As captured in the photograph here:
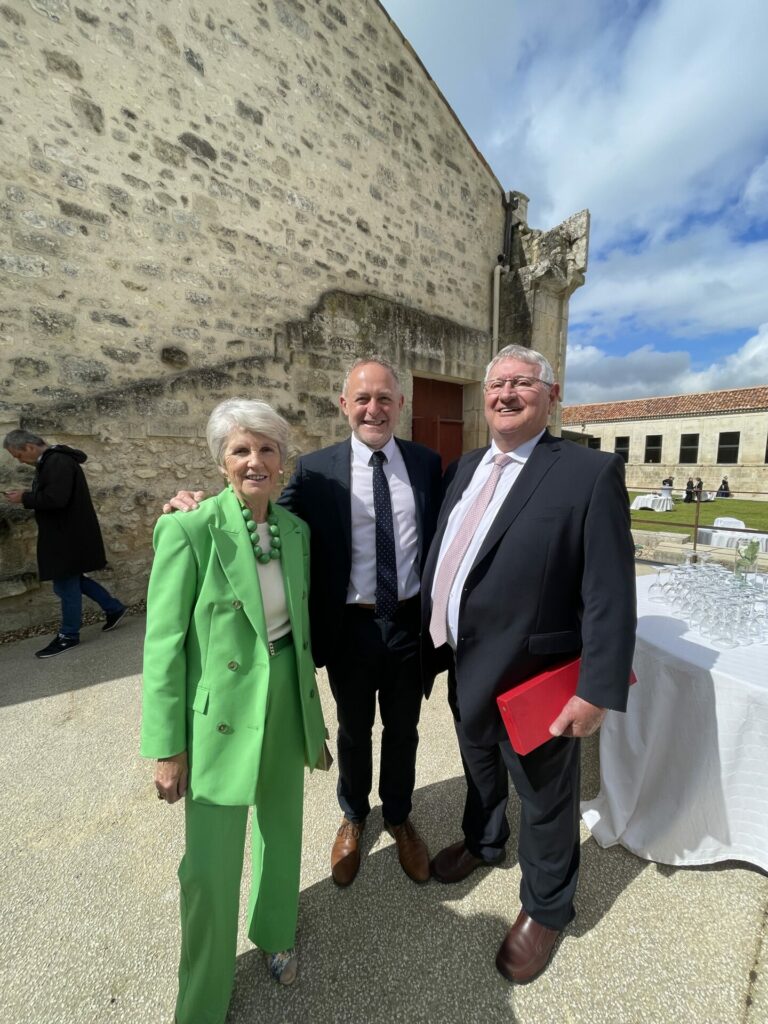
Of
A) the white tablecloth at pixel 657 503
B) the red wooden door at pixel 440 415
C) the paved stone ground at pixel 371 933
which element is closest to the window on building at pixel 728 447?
the white tablecloth at pixel 657 503

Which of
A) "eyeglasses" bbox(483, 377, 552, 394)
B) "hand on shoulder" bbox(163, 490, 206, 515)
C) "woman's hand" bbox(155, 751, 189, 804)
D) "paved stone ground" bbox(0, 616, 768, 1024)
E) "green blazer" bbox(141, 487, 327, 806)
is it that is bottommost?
"paved stone ground" bbox(0, 616, 768, 1024)

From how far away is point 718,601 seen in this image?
2.08m

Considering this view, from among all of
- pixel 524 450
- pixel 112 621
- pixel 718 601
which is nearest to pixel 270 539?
pixel 524 450

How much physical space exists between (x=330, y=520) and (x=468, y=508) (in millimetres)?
556

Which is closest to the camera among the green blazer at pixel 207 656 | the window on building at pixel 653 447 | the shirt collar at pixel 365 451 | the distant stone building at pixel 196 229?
the green blazer at pixel 207 656

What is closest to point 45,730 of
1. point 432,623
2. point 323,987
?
point 323,987

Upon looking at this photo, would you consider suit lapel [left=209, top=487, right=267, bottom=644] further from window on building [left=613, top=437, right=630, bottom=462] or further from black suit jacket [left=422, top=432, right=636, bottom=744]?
window on building [left=613, top=437, right=630, bottom=462]

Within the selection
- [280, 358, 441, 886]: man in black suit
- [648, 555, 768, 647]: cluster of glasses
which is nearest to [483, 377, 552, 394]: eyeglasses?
[280, 358, 441, 886]: man in black suit

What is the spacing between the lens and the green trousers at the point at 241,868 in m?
1.28

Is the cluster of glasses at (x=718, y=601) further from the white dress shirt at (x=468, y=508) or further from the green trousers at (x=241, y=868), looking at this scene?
the green trousers at (x=241, y=868)

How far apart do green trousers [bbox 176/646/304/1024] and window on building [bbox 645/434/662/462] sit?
31366mm

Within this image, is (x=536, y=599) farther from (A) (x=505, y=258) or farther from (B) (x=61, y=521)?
(A) (x=505, y=258)

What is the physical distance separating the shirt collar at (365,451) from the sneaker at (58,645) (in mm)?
3615

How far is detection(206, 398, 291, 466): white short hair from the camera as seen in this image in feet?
4.55
